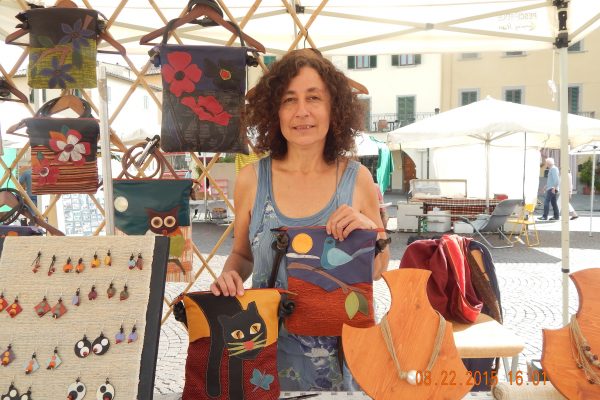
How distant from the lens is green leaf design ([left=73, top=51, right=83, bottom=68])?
1.71 meters

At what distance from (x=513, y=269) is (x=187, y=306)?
5.49 metres

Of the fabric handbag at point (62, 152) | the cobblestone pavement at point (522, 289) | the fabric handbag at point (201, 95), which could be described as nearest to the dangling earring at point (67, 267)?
the fabric handbag at point (201, 95)

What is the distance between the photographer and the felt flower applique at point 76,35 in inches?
66.6

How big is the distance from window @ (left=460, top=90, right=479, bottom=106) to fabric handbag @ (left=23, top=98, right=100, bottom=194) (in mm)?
21163

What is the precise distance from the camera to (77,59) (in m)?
1.72

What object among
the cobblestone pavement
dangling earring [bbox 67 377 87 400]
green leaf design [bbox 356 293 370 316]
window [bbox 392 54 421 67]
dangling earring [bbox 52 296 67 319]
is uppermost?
window [bbox 392 54 421 67]

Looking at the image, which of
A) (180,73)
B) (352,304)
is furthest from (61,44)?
(352,304)

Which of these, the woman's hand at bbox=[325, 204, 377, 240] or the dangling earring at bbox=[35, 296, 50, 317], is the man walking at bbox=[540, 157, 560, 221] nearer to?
the woman's hand at bbox=[325, 204, 377, 240]

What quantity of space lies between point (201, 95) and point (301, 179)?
627 millimetres

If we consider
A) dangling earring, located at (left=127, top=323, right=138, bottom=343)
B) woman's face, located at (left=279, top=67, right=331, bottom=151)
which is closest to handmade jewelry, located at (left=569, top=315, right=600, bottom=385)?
woman's face, located at (left=279, top=67, right=331, bottom=151)

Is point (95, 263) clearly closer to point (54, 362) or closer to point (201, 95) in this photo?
point (54, 362)

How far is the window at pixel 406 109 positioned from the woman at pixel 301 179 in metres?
20.8

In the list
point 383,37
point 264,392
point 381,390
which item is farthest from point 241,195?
point 383,37

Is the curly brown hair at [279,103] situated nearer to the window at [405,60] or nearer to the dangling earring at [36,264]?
the dangling earring at [36,264]
